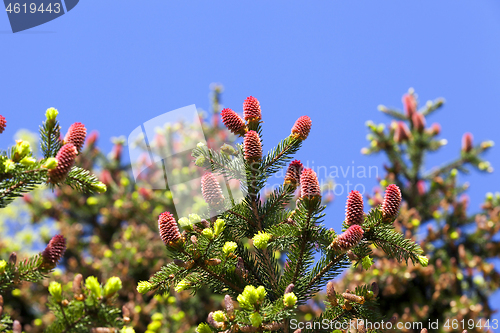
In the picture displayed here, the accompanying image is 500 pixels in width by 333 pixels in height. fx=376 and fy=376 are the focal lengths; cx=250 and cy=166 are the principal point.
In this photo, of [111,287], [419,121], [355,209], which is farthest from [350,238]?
[419,121]

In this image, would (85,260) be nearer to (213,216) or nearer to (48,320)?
(48,320)

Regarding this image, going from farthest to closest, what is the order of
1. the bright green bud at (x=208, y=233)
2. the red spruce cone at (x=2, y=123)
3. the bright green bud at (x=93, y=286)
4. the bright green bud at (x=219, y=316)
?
the red spruce cone at (x=2, y=123) < the bright green bud at (x=208, y=233) < the bright green bud at (x=219, y=316) < the bright green bud at (x=93, y=286)

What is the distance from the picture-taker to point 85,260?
5391 millimetres

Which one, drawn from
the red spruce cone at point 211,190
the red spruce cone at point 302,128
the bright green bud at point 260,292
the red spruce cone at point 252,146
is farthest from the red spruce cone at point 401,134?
the bright green bud at point 260,292

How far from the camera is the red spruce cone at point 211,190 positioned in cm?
189

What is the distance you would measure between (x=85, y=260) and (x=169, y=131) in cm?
236

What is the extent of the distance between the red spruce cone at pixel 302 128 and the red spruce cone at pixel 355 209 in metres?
0.41

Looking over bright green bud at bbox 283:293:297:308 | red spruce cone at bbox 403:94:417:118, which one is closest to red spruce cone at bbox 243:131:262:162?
bright green bud at bbox 283:293:297:308

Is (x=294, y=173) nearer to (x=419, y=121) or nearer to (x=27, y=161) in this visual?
(x=27, y=161)

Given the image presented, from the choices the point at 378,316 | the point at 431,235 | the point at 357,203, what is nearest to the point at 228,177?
the point at 357,203

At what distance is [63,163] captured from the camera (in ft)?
5.89

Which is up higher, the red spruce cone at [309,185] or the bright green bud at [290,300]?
the red spruce cone at [309,185]

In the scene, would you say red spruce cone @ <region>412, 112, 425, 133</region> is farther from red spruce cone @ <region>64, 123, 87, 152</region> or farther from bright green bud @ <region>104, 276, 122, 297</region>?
bright green bud @ <region>104, 276, 122, 297</region>

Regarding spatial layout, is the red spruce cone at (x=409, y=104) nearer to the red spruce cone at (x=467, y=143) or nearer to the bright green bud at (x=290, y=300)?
the red spruce cone at (x=467, y=143)
